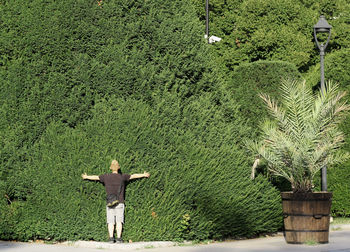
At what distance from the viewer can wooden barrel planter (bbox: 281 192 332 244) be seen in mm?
12008

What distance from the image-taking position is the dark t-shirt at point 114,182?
11.5 m

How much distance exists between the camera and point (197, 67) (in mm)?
13688

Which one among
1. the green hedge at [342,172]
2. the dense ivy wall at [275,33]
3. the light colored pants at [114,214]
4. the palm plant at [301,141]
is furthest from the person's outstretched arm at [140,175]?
the dense ivy wall at [275,33]

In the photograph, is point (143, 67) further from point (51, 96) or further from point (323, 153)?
point (323, 153)

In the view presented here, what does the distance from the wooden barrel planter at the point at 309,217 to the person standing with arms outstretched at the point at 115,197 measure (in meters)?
3.12

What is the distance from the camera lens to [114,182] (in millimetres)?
11445

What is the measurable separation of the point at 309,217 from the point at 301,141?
1.41 metres

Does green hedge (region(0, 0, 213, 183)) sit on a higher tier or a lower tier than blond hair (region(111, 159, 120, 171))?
higher

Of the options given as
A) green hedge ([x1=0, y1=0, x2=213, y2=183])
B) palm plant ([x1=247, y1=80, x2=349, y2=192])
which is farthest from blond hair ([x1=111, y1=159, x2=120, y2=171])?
palm plant ([x1=247, y1=80, x2=349, y2=192])

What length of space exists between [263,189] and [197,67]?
9.35 feet

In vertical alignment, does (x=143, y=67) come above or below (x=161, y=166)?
above

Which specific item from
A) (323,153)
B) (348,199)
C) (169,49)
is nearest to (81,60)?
(169,49)

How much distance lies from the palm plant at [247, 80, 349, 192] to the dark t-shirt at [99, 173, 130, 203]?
2.77 m

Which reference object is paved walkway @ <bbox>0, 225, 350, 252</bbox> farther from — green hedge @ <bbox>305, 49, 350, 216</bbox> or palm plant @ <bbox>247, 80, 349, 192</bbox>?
green hedge @ <bbox>305, 49, 350, 216</bbox>
